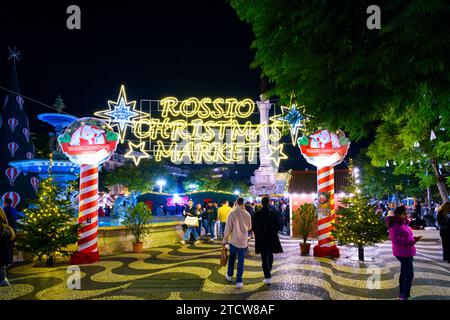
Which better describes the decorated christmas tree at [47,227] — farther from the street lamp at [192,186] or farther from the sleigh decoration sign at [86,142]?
the street lamp at [192,186]

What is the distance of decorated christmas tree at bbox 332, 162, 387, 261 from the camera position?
981 centimetres

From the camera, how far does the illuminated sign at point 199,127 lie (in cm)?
1772

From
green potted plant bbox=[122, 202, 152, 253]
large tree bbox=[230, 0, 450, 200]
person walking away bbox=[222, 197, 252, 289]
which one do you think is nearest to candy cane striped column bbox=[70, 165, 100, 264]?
green potted plant bbox=[122, 202, 152, 253]

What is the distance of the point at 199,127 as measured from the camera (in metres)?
18.5

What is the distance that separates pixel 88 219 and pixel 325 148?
26.4 feet

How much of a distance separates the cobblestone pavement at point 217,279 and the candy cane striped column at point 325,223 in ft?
1.61


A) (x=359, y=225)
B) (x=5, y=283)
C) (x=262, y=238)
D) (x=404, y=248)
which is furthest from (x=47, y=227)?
(x=359, y=225)

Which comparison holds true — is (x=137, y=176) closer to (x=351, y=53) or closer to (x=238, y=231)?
(x=238, y=231)

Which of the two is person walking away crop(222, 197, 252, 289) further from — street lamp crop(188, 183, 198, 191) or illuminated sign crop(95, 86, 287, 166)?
street lamp crop(188, 183, 198, 191)

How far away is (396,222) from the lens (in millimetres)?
5977

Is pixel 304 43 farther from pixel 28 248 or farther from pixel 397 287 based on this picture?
pixel 28 248

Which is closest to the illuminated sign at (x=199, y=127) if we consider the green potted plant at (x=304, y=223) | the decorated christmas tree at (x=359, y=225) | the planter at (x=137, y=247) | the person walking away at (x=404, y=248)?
the planter at (x=137, y=247)

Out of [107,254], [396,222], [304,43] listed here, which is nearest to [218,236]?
[107,254]

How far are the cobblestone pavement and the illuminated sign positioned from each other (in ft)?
27.8
